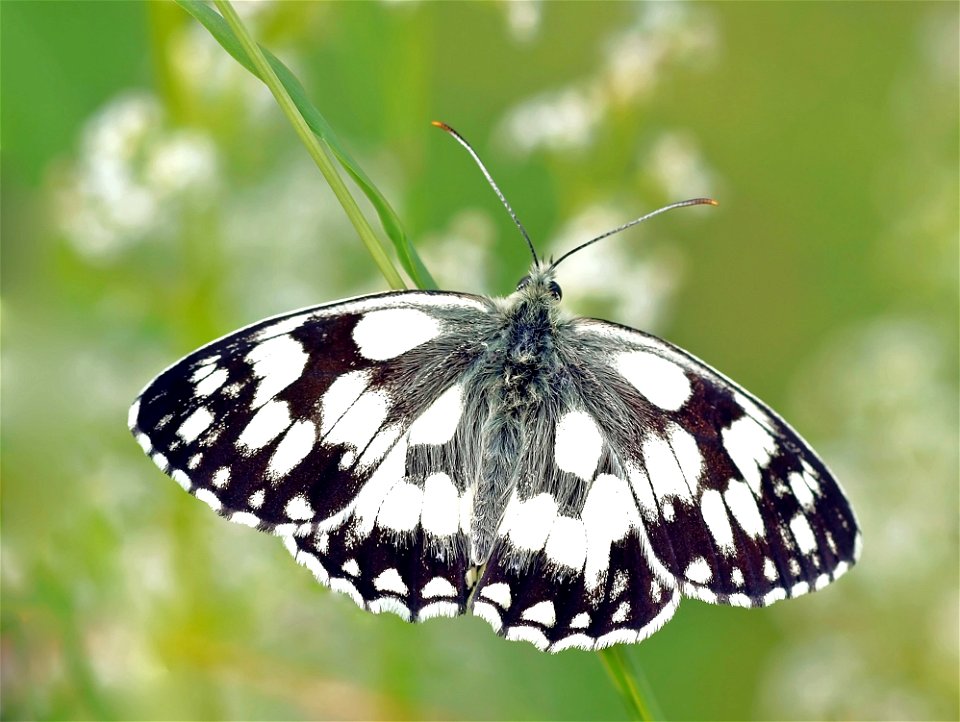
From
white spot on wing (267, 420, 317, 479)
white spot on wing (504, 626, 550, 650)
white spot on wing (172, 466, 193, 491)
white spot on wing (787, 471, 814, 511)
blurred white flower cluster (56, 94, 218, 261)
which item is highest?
blurred white flower cluster (56, 94, 218, 261)

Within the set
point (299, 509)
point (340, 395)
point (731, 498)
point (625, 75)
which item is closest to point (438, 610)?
point (299, 509)

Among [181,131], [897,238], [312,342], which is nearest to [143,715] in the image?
[312,342]

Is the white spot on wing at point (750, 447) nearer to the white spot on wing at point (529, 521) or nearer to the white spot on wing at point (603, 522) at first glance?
the white spot on wing at point (603, 522)

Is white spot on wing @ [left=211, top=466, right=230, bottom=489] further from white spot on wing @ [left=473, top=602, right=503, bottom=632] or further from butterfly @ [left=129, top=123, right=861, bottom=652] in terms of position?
white spot on wing @ [left=473, top=602, right=503, bottom=632]

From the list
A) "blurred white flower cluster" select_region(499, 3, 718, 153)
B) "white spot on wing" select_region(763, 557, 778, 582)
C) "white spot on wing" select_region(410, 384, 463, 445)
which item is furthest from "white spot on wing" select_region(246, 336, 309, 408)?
"blurred white flower cluster" select_region(499, 3, 718, 153)

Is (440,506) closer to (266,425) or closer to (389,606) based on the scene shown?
(389,606)

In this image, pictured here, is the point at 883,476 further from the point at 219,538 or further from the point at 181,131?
the point at 181,131

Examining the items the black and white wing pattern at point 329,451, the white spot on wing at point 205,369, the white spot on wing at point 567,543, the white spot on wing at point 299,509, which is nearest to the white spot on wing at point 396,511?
the black and white wing pattern at point 329,451
